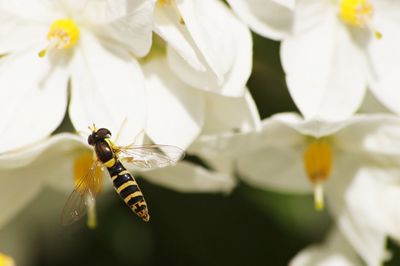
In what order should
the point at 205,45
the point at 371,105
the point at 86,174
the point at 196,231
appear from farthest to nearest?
1. the point at 196,231
2. the point at 371,105
3. the point at 86,174
4. the point at 205,45

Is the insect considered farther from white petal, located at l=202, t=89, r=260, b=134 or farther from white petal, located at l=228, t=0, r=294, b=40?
white petal, located at l=228, t=0, r=294, b=40

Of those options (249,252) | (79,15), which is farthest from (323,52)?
(249,252)

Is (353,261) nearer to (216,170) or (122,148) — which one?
(216,170)

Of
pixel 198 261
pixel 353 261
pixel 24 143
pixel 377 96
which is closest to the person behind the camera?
A: pixel 24 143

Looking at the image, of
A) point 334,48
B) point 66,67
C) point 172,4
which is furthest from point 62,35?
point 334,48

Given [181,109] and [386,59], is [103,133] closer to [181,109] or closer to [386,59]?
[181,109]

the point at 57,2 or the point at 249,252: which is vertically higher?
the point at 57,2
